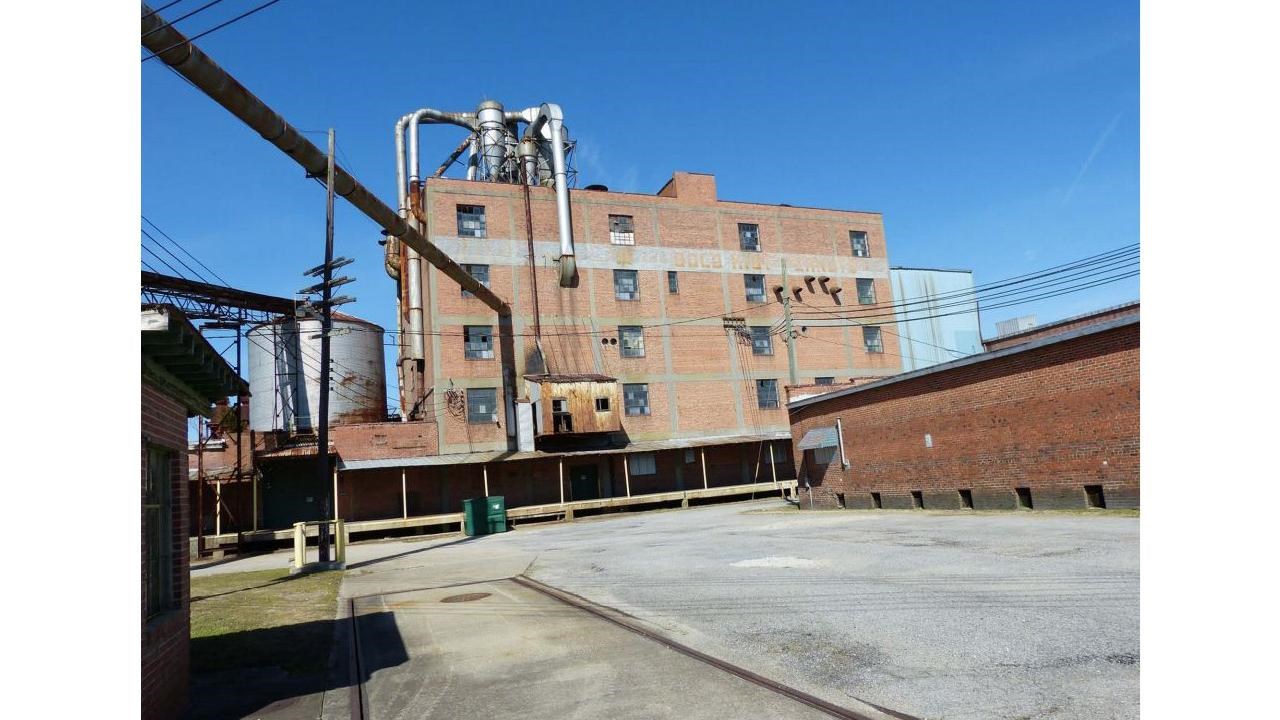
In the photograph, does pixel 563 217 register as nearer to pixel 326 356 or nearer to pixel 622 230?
pixel 622 230

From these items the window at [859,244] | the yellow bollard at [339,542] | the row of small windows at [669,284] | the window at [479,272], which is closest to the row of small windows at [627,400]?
the row of small windows at [669,284]

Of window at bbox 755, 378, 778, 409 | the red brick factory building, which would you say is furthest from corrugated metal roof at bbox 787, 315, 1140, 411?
window at bbox 755, 378, 778, 409

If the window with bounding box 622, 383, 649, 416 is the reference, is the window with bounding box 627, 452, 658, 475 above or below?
below

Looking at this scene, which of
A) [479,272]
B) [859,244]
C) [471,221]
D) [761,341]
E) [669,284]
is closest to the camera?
[479,272]

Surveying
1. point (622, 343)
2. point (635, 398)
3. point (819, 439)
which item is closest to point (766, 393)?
point (635, 398)

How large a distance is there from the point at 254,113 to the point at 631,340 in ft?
69.8

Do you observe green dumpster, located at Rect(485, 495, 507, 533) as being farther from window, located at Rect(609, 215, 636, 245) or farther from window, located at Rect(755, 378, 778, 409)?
window, located at Rect(755, 378, 778, 409)

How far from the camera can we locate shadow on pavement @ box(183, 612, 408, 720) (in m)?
6.64

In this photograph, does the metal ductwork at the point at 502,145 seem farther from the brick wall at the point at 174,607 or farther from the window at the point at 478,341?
the brick wall at the point at 174,607

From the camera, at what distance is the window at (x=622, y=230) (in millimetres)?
38188

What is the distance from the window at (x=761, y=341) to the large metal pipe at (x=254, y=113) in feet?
56.3

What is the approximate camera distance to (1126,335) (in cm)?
1544

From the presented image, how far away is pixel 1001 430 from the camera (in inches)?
735

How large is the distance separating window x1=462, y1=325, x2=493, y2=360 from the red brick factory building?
50.4ft
